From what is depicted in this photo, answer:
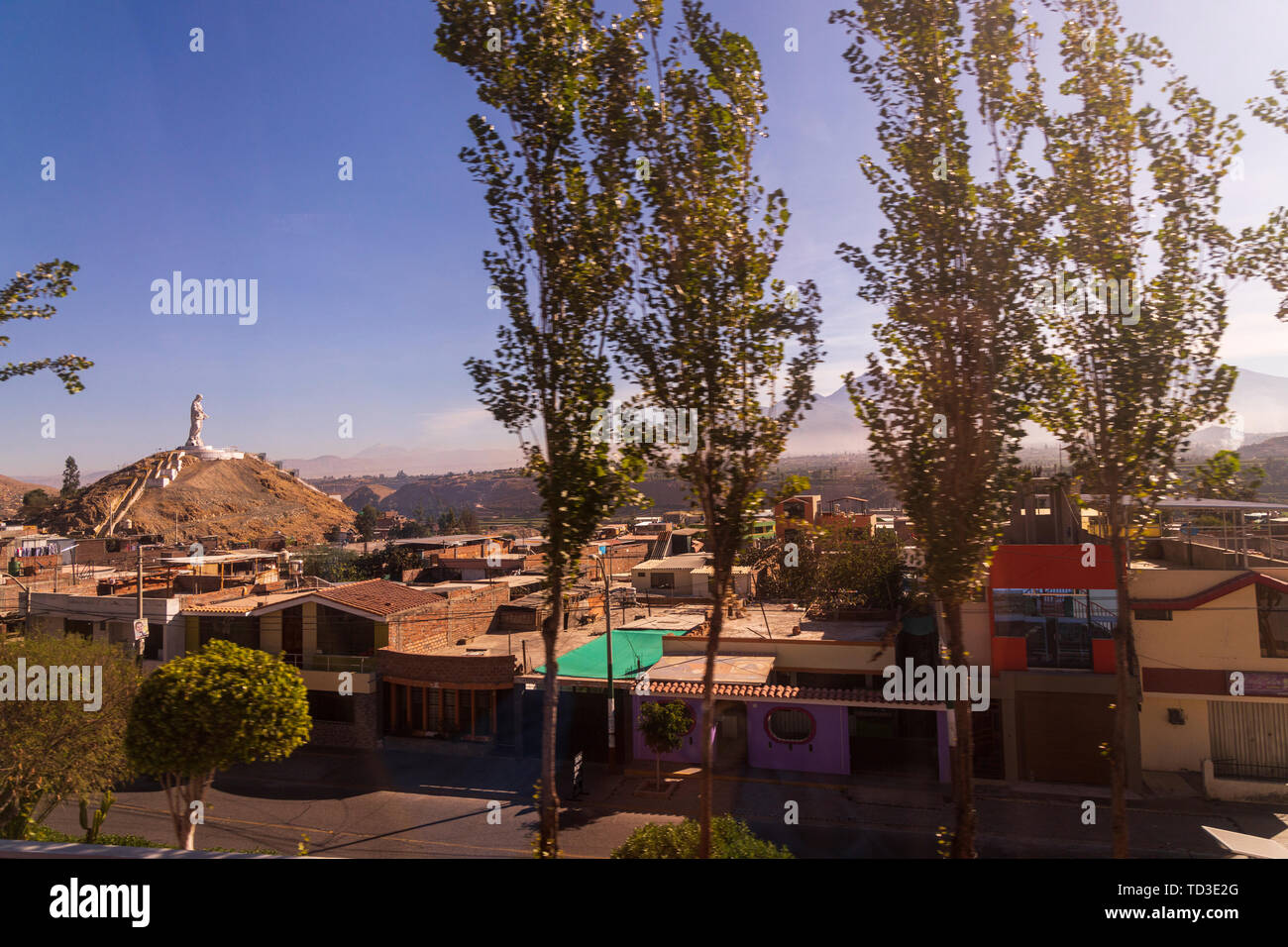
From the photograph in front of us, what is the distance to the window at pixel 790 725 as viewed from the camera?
1706 cm

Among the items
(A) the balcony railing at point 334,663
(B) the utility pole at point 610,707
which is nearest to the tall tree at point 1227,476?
(B) the utility pole at point 610,707

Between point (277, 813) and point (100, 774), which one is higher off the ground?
point (100, 774)

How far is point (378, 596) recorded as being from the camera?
861 inches

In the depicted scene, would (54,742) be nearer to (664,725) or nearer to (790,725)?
(664,725)

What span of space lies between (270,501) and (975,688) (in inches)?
4949

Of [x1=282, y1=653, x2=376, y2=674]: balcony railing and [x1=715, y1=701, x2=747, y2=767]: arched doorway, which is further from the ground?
[x1=282, y1=653, x2=376, y2=674]: balcony railing

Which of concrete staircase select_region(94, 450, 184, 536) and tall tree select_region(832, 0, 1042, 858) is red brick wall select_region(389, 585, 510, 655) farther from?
concrete staircase select_region(94, 450, 184, 536)

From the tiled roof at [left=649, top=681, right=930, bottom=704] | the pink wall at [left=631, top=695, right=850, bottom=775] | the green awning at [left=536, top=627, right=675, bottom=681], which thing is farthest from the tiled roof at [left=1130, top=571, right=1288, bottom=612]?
the green awning at [left=536, top=627, right=675, bottom=681]

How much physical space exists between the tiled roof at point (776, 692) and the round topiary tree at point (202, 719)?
975 centimetres

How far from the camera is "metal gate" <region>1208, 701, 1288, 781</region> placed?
14.5 meters

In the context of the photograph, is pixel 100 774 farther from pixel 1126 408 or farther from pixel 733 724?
pixel 1126 408

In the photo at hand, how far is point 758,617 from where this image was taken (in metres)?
23.4

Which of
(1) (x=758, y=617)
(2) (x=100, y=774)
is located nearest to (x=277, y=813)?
(2) (x=100, y=774)

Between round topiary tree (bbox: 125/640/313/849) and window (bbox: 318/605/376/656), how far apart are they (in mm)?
11605
